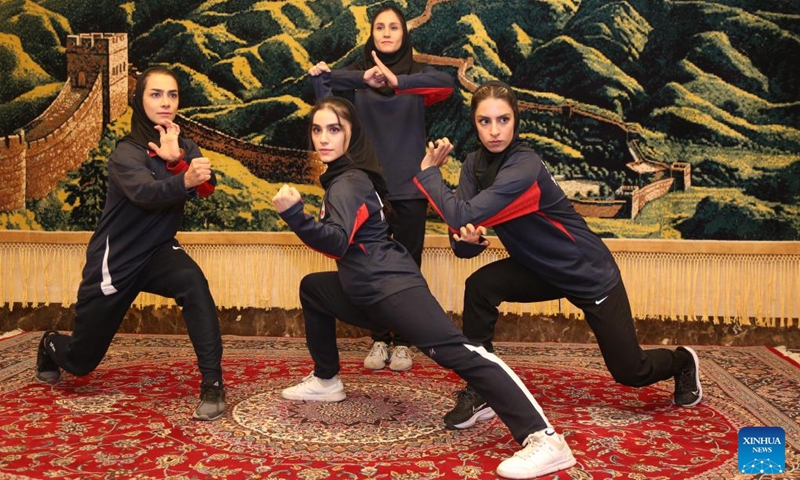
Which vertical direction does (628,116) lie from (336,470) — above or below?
above

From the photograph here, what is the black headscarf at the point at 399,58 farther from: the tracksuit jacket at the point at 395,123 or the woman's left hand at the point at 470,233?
the woman's left hand at the point at 470,233

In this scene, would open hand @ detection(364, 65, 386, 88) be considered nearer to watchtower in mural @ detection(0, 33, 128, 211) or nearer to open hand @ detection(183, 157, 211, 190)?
open hand @ detection(183, 157, 211, 190)

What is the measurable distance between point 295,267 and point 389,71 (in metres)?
1.55

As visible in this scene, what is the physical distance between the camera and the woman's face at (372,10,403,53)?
4.30 meters

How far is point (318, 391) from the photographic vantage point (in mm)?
3721

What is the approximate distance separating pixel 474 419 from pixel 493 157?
105 cm

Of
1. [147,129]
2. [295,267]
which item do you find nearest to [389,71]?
[147,129]

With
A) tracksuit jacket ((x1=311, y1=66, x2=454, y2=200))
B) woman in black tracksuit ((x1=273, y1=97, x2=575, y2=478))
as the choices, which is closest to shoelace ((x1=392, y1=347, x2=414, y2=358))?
woman in black tracksuit ((x1=273, y1=97, x2=575, y2=478))

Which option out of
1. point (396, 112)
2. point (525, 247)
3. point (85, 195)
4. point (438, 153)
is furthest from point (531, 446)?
point (85, 195)

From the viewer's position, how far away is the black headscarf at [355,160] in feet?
11.1

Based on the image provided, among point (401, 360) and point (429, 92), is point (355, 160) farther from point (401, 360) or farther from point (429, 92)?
point (401, 360)

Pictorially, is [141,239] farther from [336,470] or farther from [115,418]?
[336,470]

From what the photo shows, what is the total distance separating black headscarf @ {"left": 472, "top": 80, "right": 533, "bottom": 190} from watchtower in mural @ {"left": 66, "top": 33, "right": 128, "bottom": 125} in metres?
2.81

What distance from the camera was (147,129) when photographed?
3754 millimetres
